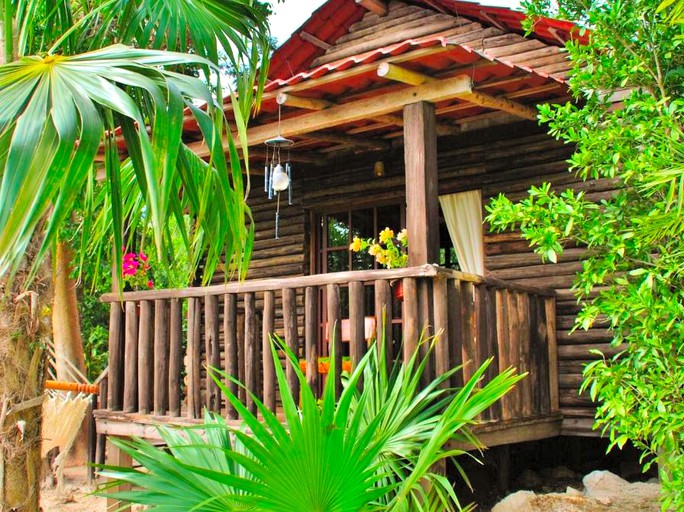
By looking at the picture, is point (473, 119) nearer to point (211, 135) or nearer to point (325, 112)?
point (325, 112)

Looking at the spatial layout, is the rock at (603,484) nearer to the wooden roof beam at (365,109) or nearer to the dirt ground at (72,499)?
the wooden roof beam at (365,109)

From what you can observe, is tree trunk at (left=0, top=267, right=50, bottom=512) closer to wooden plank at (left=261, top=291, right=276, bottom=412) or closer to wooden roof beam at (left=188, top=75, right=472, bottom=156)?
wooden plank at (left=261, top=291, right=276, bottom=412)

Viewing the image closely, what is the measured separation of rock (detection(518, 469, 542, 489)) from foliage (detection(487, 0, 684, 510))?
2.89 meters

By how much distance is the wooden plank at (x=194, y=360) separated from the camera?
645 centimetres

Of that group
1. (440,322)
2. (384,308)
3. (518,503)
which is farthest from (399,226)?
(518,503)

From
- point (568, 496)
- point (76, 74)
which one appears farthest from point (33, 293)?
point (568, 496)

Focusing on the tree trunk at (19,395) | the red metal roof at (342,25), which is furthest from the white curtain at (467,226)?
the tree trunk at (19,395)

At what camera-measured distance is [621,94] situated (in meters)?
7.44

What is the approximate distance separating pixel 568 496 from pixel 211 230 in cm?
335

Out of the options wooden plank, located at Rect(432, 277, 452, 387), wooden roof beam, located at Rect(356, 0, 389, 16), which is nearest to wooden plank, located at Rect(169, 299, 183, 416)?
wooden plank, located at Rect(432, 277, 452, 387)

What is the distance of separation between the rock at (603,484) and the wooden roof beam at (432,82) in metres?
3.02

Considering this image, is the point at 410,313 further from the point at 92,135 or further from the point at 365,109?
the point at 92,135

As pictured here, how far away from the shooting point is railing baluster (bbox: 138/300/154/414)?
6770mm

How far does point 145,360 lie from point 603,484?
385 cm
